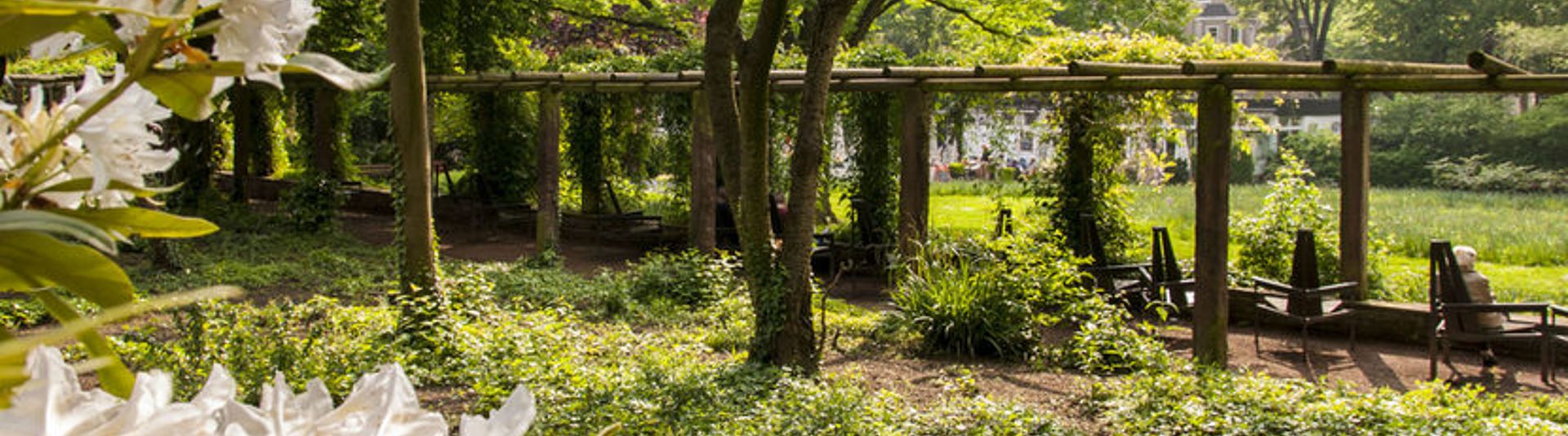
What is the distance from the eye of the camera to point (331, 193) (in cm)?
1508

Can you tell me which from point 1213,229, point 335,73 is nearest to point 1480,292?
point 1213,229

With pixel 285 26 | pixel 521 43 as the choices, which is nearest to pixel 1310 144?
pixel 521 43

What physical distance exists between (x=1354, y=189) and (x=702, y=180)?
18.3 ft

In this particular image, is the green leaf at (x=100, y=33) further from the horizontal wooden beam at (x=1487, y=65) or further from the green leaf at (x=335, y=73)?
the horizontal wooden beam at (x=1487, y=65)

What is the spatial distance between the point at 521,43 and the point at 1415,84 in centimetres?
1331

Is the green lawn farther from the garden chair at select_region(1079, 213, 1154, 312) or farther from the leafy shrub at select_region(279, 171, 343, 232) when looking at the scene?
the leafy shrub at select_region(279, 171, 343, 232)

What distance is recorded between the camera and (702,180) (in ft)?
40.8

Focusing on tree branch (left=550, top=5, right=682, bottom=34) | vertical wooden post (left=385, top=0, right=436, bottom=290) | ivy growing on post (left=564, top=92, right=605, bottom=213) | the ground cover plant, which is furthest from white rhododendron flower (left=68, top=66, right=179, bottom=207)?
tree branch (left=550, top=5, right=682, bottom=34)

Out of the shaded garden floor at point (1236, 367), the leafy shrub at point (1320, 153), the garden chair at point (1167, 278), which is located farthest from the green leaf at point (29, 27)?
the leafy shrub at point (1320, 153)

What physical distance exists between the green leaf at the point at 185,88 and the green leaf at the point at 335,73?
1.5 inches

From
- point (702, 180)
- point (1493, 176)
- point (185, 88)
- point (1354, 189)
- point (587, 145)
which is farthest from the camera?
point (1493, 176)

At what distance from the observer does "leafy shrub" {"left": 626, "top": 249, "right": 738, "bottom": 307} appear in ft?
31.3

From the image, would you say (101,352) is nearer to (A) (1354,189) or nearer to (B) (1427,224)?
(A) (1354,189)

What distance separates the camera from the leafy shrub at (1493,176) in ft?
91.5
